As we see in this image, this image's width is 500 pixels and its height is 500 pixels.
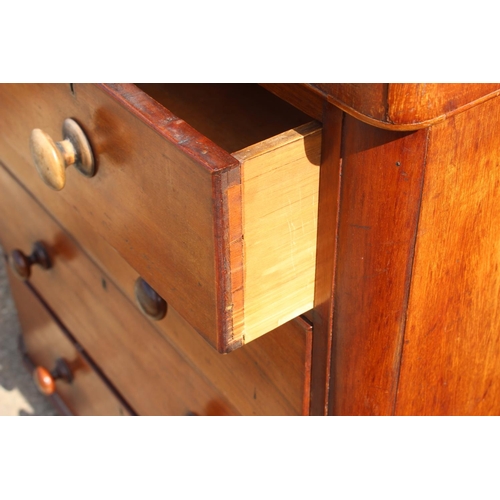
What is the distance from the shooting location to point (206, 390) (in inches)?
25.3

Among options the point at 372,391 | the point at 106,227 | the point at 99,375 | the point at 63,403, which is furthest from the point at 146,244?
the point at 63,403

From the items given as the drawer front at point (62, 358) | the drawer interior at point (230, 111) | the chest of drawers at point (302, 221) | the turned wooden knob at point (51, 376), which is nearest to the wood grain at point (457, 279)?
the chest of drawers at point (302, 221)

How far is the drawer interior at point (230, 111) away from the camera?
0.49 metres

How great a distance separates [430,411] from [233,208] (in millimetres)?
239

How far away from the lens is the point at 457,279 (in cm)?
45

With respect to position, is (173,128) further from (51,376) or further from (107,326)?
(51,376)

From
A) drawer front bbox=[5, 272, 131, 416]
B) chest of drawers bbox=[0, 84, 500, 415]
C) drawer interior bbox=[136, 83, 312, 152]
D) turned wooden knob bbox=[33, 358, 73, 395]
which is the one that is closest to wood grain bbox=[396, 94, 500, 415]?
chest of drawers bbox=[0, 84, 500, 415]

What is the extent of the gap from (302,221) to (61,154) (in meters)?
→ 0.15

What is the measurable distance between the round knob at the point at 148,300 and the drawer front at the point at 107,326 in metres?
0.07

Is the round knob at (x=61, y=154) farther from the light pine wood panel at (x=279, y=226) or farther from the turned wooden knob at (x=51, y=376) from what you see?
the turned wooden knob at (x=51, y=376)

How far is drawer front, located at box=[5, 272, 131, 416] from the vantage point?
879 millimetres

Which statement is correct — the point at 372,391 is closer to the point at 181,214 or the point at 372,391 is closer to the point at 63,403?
the point at 181,214

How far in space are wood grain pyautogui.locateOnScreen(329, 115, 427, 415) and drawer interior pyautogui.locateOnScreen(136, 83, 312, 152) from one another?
0.33ft

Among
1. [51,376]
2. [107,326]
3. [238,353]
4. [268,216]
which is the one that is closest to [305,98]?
[268,216]
